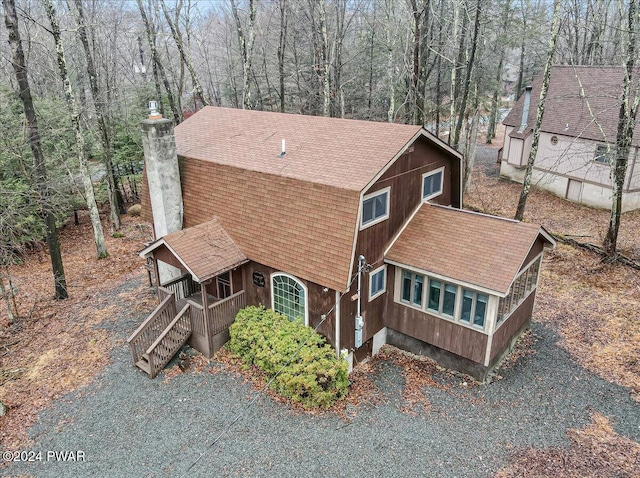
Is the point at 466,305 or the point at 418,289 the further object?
the point at 418,289

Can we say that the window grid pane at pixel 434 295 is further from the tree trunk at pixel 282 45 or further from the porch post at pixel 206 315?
the tree trunk at pixel 282 45

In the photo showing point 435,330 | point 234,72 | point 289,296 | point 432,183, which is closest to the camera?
point 435,330

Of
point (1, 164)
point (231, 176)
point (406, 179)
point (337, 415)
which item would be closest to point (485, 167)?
point (406, 179)

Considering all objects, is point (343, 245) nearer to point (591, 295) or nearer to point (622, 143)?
point (591, 295)

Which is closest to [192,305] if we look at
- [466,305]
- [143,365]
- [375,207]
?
[143,365]

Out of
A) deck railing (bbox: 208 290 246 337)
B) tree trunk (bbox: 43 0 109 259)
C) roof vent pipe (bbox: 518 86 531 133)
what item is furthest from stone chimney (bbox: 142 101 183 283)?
roof vent pipe (bbox: 518 86 531 133)

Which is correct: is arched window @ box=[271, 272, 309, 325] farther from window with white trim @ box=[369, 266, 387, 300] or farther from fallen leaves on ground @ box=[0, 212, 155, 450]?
fallen leaves on ground @ box=[0, 212, 155, 450]
